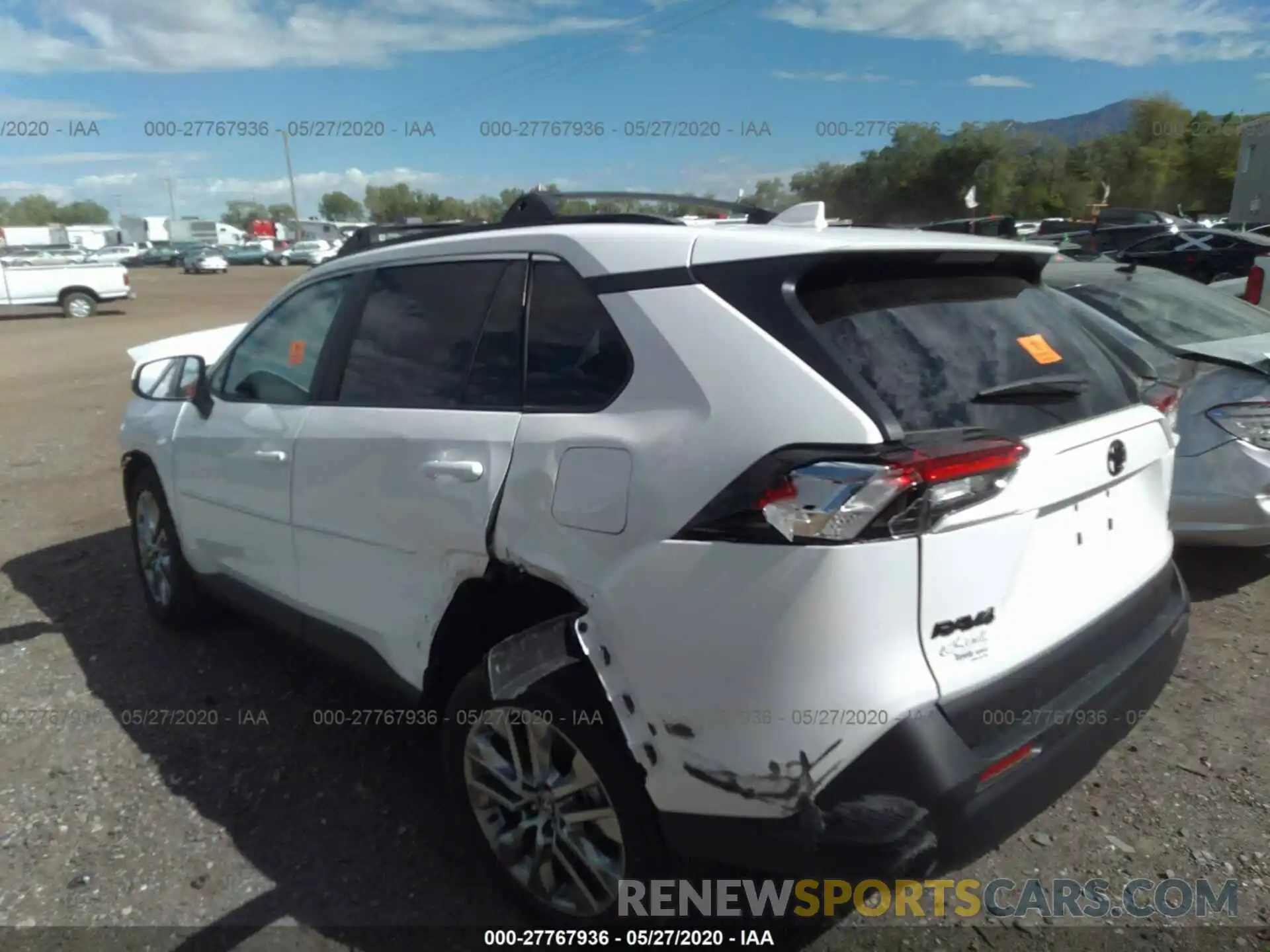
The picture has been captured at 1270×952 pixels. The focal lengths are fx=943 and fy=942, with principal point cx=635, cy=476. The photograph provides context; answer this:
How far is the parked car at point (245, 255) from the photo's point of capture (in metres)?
57.4

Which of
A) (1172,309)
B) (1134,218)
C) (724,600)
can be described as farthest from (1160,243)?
(724,600)

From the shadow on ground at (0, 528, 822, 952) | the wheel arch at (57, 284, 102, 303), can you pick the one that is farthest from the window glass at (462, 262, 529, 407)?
the wheel arch at (57, 284, 102, 303)

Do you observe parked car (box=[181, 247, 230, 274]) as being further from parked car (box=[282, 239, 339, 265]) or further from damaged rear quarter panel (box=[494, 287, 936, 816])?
damaged rear quarter panel (box=[494, 287, 936, 816])

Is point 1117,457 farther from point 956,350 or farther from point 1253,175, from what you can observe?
point 1253,175

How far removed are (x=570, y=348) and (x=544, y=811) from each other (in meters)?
1.20

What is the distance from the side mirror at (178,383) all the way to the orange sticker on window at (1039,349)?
3.10 m

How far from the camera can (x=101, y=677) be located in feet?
13.6

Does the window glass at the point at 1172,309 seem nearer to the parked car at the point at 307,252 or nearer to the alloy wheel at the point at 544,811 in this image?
the alloy wheel at the point at 544,811

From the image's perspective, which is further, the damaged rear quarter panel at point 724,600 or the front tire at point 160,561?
the front tire at point 160,561

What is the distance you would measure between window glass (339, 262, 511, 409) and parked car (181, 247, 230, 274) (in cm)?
5299

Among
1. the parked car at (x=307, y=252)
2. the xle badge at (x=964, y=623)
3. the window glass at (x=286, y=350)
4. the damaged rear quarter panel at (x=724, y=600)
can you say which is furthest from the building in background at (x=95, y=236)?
the xle badge at (x=964, y=623)

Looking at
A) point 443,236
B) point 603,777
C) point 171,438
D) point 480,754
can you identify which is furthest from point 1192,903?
point 171,438

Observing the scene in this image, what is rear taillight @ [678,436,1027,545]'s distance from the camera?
6.00ft

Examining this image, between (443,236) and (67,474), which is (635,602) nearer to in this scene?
(443,236)
